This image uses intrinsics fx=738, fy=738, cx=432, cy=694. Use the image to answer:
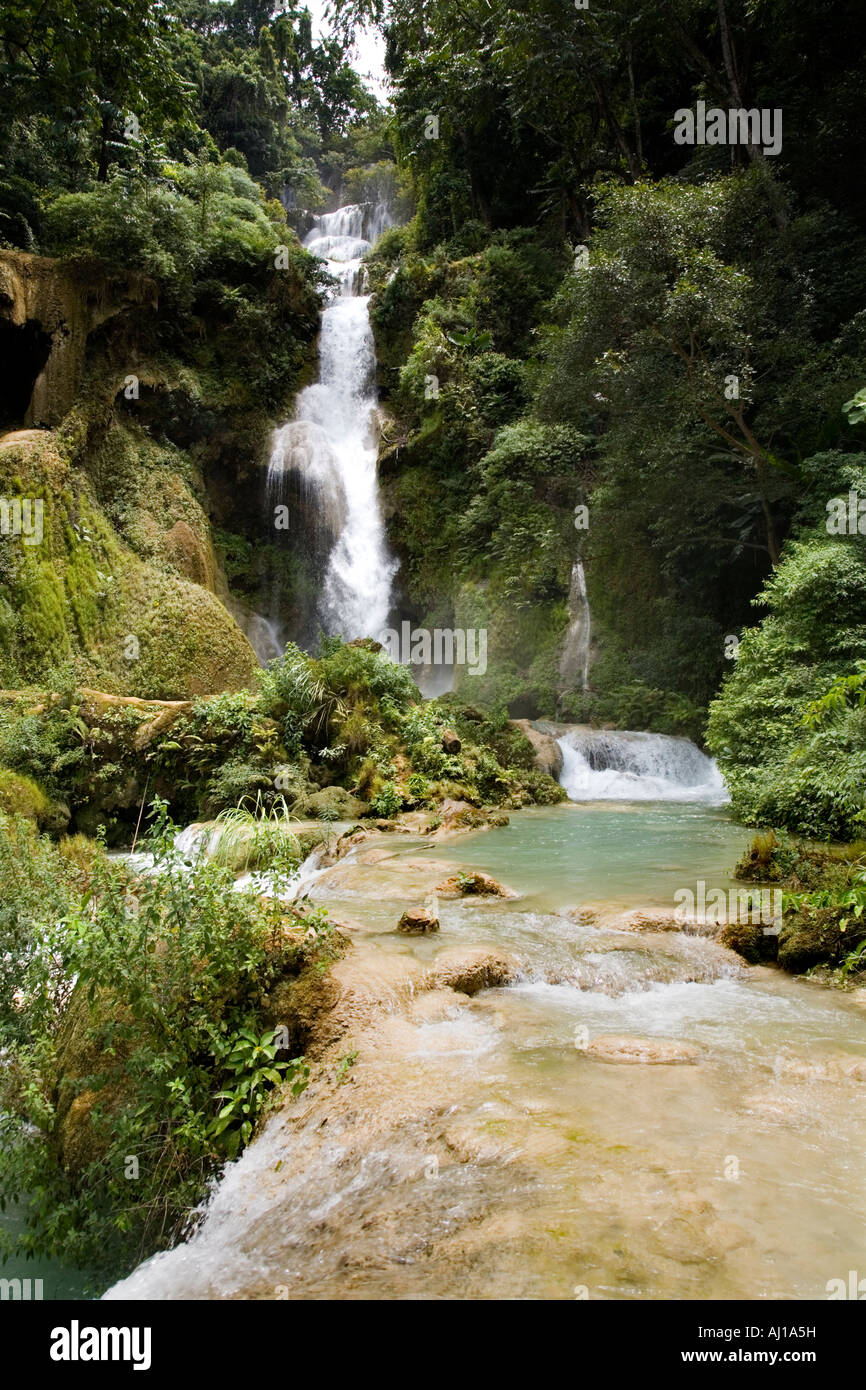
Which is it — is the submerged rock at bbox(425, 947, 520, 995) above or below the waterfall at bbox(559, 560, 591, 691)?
below

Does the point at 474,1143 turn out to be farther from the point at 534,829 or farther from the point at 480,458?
the point at 480,458

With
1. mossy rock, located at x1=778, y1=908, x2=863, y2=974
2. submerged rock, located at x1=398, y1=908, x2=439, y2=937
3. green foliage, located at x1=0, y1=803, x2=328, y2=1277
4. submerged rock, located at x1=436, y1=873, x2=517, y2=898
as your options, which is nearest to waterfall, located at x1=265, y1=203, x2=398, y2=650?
submerged rock, located at x1=436, y1=873, x2=517, y2=898

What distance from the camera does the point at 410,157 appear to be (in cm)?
2555

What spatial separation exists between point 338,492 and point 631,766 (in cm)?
1273

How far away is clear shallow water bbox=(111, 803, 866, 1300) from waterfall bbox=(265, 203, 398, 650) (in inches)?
701

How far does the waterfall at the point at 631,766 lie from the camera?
14.3m

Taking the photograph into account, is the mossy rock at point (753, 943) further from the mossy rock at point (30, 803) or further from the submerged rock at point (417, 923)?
the mossy rock at point (30, 803)

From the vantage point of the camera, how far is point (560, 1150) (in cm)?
277

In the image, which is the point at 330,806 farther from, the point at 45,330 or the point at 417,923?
the point at 45,330

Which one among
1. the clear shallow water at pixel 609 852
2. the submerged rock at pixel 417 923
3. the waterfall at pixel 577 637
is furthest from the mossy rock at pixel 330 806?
the waterfall at pixel 577 637

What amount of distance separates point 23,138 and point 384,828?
19.7m

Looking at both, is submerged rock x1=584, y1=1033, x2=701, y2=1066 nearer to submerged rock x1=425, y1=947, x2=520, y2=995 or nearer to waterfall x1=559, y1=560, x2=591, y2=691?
submerged rock x1=425, y1=947, x2=520, y2=995

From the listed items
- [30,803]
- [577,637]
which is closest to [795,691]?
[30,803]

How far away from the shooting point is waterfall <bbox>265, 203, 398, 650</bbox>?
72.3 feet
